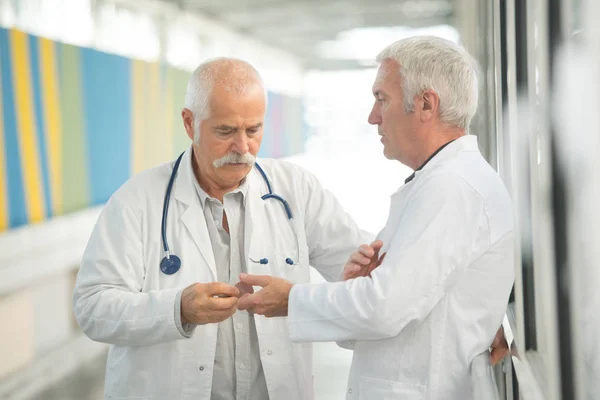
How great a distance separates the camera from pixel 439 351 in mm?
1565

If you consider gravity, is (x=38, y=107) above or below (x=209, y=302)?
above

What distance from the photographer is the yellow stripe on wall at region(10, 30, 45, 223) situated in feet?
12.4

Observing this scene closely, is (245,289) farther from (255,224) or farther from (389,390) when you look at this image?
(389,390)

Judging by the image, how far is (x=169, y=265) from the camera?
77.9 inches

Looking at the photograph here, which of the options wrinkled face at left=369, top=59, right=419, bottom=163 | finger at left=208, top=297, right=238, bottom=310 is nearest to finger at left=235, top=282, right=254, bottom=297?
→ finger at left=208, top=297, right=238, bottom=310

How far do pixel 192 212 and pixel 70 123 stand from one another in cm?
264

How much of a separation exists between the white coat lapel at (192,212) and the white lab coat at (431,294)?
0.44 m

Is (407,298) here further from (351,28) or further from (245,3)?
(351,28)

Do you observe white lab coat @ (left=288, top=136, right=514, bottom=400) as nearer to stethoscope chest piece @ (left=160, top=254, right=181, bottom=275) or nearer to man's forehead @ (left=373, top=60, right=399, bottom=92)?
man's forehead @ (left=373, top=60, right=399, bottom=92)

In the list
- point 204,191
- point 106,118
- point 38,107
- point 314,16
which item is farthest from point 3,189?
point 314,16

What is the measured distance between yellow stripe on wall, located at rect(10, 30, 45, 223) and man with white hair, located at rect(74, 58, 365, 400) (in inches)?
77.5

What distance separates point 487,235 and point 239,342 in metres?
0.82

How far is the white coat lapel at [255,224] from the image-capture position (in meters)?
2.06

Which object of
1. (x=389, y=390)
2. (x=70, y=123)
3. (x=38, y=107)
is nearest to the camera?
(x=389, y=390)
